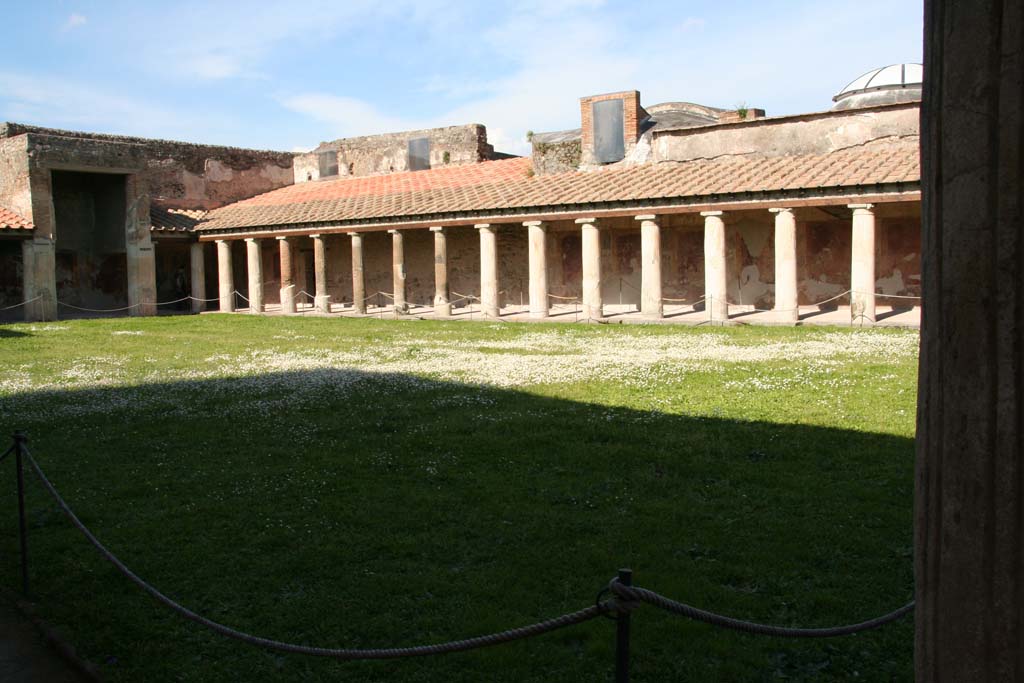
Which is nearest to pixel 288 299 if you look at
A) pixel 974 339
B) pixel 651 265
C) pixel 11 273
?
pixel 11 273

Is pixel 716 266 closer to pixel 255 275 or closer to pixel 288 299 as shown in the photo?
pixel 288 299

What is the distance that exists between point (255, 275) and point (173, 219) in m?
3.24

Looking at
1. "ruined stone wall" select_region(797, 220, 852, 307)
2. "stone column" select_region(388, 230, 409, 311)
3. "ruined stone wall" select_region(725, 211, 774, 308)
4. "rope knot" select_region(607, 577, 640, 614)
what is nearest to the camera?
"rope knot" select_region(607, 577, 640, 614)

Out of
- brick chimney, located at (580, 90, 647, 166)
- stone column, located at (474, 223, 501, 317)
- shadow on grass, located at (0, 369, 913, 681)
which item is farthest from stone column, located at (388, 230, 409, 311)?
shadow on grass, located at (0, 369, 913, 681)

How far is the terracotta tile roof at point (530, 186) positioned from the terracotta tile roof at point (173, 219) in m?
0.46

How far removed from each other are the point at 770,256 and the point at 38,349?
15.0m

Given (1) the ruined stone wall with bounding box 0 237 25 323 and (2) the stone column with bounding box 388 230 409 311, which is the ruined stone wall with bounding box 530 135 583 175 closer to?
(2) the stone column with bounding box 388 230 409 311

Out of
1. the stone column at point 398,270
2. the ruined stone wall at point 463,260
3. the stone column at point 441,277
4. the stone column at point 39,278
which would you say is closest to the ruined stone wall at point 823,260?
the stone column at point 441,277

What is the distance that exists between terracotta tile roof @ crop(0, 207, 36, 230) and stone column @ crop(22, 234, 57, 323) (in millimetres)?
354

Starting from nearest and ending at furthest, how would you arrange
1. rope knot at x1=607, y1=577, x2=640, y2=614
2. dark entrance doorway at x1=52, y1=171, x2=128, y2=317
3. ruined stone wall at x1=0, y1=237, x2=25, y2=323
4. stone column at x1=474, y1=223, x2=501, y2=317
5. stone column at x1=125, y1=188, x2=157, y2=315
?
rope knot at x1=607, y1=577, x2=640, y2=614, stone column at x1=474, y1=223, x2=501, y2=317, stone column at x1=125, y1=188, x2=157, y2=315, ruined stone wall at x1=0, y1=237, x2=25, y2=323, dark entrance doorway at x1=52, y1=171, x2=128, y2=317

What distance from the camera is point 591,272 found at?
1956 centimetres

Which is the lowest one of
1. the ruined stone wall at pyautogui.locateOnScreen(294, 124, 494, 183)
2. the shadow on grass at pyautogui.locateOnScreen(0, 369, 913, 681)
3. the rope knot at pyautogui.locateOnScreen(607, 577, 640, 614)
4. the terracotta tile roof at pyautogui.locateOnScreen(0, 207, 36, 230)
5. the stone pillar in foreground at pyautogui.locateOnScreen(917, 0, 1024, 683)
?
the shadow on grass at pyautogui.locateOnScreen(0, 369, 913, 681)

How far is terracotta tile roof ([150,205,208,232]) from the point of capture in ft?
83.2

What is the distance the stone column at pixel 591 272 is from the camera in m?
19.4
